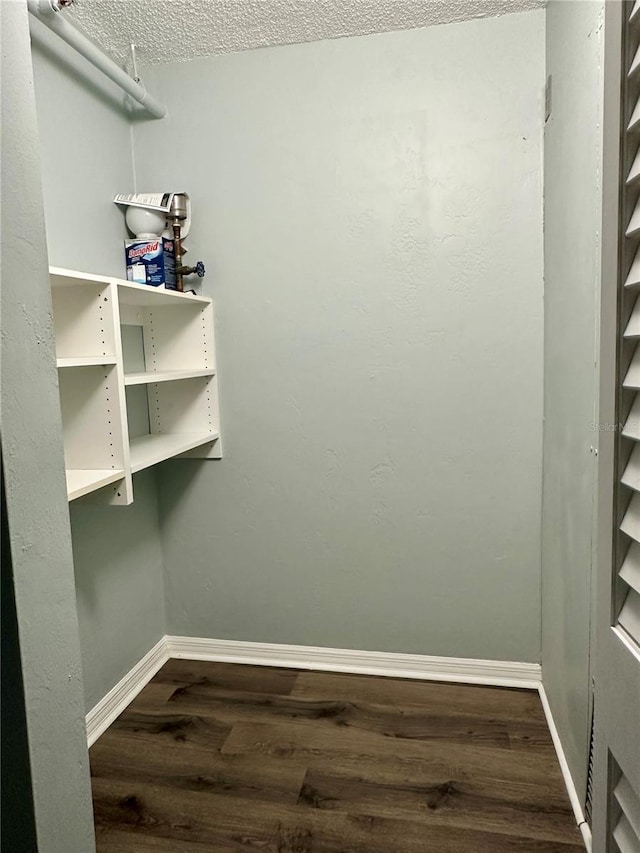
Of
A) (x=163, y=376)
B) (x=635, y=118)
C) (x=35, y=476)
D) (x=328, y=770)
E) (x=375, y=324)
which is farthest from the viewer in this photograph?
(x=375, y=324)

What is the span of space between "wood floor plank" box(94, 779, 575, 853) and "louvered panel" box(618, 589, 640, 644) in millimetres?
1145

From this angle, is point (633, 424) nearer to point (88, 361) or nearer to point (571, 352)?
point (571, 352)

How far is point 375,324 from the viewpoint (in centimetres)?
215

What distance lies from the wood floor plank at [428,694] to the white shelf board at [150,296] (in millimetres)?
1549

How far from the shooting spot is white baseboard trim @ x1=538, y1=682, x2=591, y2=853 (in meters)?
1.44

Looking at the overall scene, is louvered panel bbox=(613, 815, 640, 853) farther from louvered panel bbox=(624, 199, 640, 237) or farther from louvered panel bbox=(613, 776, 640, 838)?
louvered panel bbox=(624, 199, 640, 237)

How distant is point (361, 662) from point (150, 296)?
64.6 inches

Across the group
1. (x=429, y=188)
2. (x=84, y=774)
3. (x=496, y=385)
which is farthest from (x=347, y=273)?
(x=84, y=774)

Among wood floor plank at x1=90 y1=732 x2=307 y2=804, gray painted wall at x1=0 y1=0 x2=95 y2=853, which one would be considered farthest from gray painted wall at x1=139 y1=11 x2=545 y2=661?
gray painted wall at x1=0 y1=0 x2=95 y2=853

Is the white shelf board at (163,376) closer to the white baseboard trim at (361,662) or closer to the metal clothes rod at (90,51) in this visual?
the metal clothes rod at (90,51)

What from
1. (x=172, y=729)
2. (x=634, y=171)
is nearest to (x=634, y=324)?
(x=634, y=171)

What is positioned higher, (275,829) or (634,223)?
(634,223)

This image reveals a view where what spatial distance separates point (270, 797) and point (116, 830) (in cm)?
43

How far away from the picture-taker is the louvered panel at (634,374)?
0.64m
